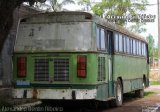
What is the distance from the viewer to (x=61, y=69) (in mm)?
13992

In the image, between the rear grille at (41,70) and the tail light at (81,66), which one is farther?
the rear grille at (41,70)

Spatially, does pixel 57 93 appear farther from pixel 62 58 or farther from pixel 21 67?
pixel 21 67

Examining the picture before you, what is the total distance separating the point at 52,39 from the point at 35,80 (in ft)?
4.42

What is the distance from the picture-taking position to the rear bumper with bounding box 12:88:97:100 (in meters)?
13.6

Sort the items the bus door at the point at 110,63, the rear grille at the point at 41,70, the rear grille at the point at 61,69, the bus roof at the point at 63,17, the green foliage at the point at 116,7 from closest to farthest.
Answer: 1. the rear grille at the point at 61,69
2. the bus roof at the point at 63,17
3. the rear grille at the point at 41,70
4. the bus door at the point at 110,63
5. the green foliage at the point at 116,7

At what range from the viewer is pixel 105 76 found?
15094 millimetres

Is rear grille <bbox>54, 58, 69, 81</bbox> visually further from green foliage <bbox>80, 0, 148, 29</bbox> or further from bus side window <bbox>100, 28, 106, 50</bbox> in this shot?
green foliage <bbox>80, 0, 148, 29</bbox>

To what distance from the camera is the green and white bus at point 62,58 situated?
13727 millimetres

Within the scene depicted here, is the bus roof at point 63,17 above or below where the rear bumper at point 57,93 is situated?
above

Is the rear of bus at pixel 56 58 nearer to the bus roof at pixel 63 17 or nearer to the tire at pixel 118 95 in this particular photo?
the bus roof at pixel 63 17

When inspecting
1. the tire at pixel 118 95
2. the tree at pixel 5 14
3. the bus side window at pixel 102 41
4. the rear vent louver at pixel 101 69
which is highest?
the tree at pixel 5 14

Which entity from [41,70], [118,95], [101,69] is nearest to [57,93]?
[41,70]

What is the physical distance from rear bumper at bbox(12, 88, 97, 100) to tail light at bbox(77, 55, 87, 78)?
468mm

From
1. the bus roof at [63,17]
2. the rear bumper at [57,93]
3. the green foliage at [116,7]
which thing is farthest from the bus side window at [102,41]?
the green foliage at [116,7]
